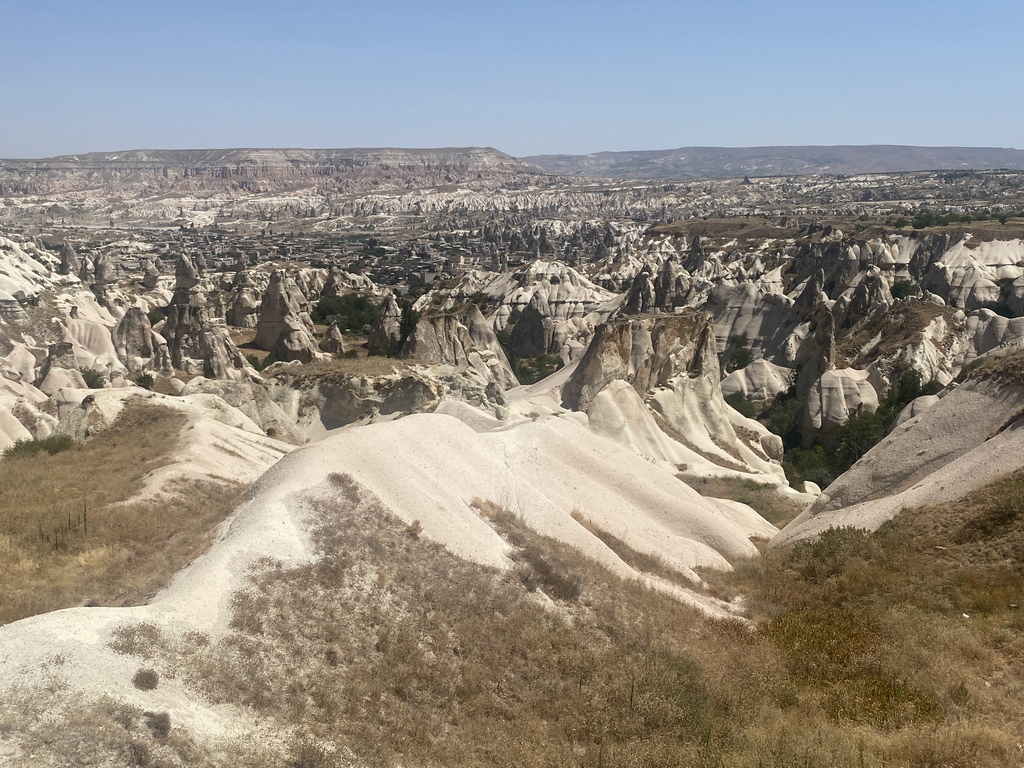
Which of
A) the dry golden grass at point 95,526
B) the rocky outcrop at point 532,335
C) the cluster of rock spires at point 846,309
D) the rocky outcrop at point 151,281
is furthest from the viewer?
the rocky outcrop at point 151,281

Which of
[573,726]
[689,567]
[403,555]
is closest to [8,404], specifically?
[403,555]

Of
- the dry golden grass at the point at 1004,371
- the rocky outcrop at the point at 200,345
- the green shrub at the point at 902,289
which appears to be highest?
the dry golden grass at the point at 1004,371

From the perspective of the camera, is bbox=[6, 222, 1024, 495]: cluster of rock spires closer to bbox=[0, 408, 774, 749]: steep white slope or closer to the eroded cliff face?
the eroded cliff face

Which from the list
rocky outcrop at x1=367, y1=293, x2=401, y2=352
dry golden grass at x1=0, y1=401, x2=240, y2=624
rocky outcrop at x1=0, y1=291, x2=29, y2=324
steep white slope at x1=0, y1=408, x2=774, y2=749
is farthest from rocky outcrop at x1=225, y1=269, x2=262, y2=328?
dry golden grass at x1=0, y1=401, x2=240, y2=624

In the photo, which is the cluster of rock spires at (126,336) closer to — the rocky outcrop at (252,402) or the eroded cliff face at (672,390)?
the rocky outcrop at (252,402)

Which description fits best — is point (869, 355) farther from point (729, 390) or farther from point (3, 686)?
point (3, 686)

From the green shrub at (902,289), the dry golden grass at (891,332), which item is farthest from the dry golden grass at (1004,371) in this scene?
the green shrub at (902,289)

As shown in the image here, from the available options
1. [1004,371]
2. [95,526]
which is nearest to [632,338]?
[1004,371]

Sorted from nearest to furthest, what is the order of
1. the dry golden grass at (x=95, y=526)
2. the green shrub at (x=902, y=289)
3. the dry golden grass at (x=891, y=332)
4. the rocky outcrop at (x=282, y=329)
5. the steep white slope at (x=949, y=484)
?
the dry golden grass at (x=95, y=526) < the steep white slope at (x=949, y=484) < the rocky outcrop at (x=282, y=329) < the dry golden grass at (x=891, y=332) < the green shrub at (x=902, y=289)
